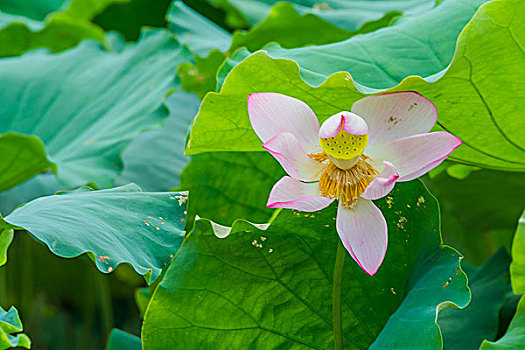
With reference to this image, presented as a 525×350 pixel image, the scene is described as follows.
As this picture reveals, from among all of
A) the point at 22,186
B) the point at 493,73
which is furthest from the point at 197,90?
the point at 493,73

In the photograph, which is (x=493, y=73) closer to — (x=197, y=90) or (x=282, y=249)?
(x=282, y=249)

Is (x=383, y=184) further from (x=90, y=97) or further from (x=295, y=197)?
(x=90, y=97)

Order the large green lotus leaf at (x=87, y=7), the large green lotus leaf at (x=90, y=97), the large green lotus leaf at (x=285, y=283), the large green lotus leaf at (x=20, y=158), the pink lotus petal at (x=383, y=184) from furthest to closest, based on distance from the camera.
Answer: the large green lotus leaf at (x=87, y=7) < the large green lotus leaf at (x=90, y=97) < the large green lotus leaf at (x=20, y=158) < the large green lotus leaf at (x=285, y=283) < the pink lotus petal at (x=383, y=184)

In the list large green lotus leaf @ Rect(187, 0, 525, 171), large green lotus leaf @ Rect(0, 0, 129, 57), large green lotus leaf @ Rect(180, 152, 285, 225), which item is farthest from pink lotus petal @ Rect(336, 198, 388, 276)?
large green lotus leaf @ Rect(0, 0, 129, 57)

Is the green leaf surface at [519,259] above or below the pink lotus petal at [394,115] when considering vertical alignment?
below

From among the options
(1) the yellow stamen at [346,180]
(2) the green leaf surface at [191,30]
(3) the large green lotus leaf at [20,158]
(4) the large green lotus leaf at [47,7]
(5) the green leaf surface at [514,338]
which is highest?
(1) the yellow stamen at [346,180]

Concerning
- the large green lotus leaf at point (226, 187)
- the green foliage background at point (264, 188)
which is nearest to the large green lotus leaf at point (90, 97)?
the green foliage background at point (264, 188)

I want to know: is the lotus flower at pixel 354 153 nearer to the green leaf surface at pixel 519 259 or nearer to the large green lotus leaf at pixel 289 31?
the green leaf surface at pixel 519 259

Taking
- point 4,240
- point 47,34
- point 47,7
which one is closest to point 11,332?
point 4,240
